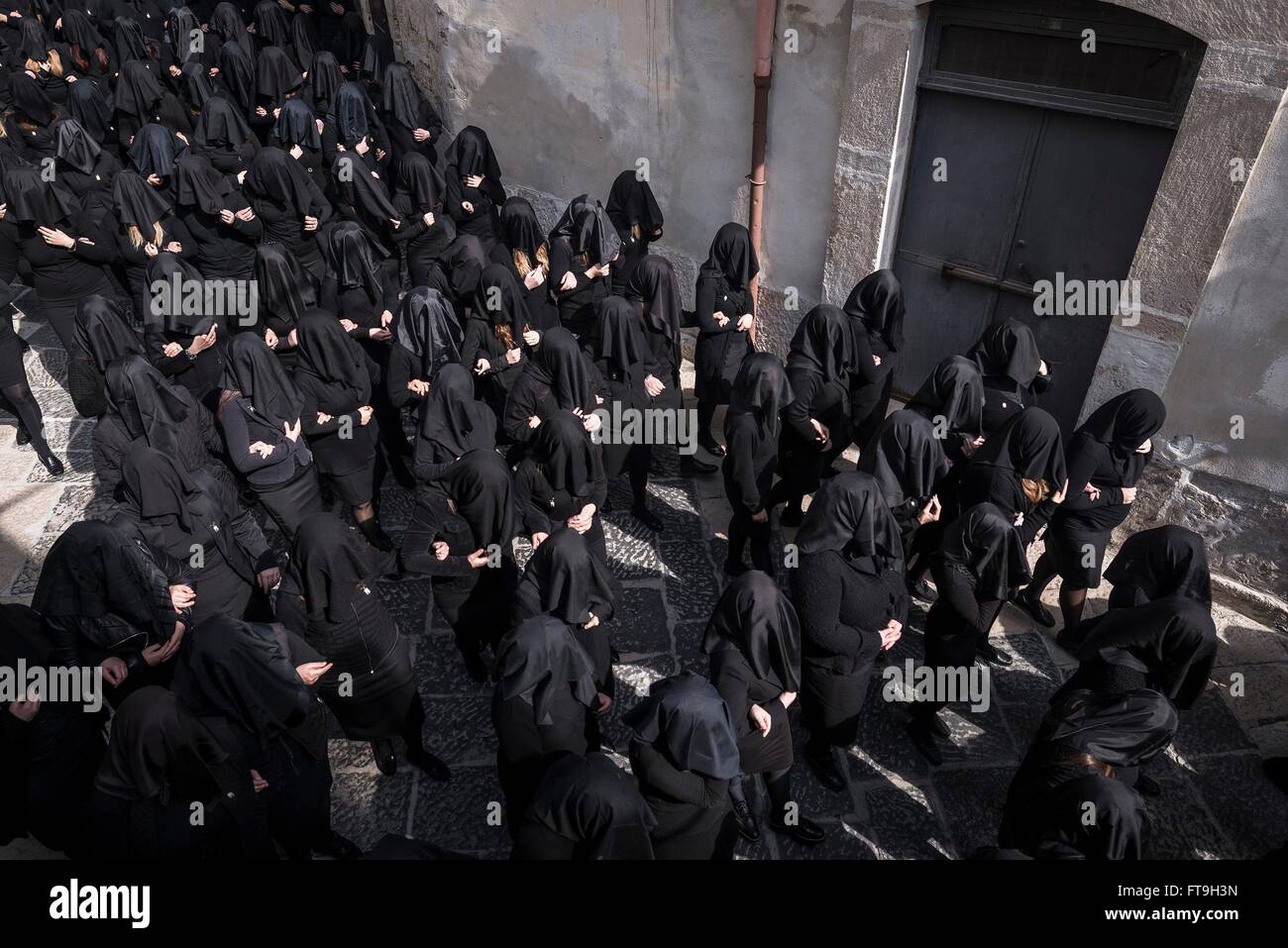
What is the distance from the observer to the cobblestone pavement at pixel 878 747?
4754 millimetres

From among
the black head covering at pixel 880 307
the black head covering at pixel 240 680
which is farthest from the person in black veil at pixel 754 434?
the black head covering at pixel 240 680

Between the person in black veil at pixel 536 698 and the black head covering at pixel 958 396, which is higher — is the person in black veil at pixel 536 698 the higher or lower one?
the lower one

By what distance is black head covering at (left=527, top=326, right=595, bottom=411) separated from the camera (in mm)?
6059

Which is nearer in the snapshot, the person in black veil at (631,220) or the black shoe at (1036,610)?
the black shoe at (1036,610)

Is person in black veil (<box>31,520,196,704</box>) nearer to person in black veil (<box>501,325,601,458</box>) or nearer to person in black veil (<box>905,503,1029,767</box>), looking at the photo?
person in black veil (<box>501,325,601,458</box>)

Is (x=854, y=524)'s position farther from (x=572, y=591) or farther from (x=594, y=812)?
(x=594, y=812)

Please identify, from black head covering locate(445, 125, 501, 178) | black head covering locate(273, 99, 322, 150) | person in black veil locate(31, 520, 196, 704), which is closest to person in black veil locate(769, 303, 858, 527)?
person in black veil locate(31, 520, 196, 704)

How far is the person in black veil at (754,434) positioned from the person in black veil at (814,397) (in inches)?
9.3

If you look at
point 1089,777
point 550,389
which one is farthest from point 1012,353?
point 1089,777

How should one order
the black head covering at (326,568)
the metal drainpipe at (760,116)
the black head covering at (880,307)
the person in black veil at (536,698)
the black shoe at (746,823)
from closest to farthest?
the person in black veil at (536,698) < the black head covering at (326,568) < the black shoe at (746,823) < the black head covering at (880,307) < the metal drainpipe at (760,116)

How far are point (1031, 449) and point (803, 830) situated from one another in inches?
103

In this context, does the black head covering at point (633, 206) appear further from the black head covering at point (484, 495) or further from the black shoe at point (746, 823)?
the black shoe at point (746, 823)

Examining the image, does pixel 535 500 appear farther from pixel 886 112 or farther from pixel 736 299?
pixel 886 112
